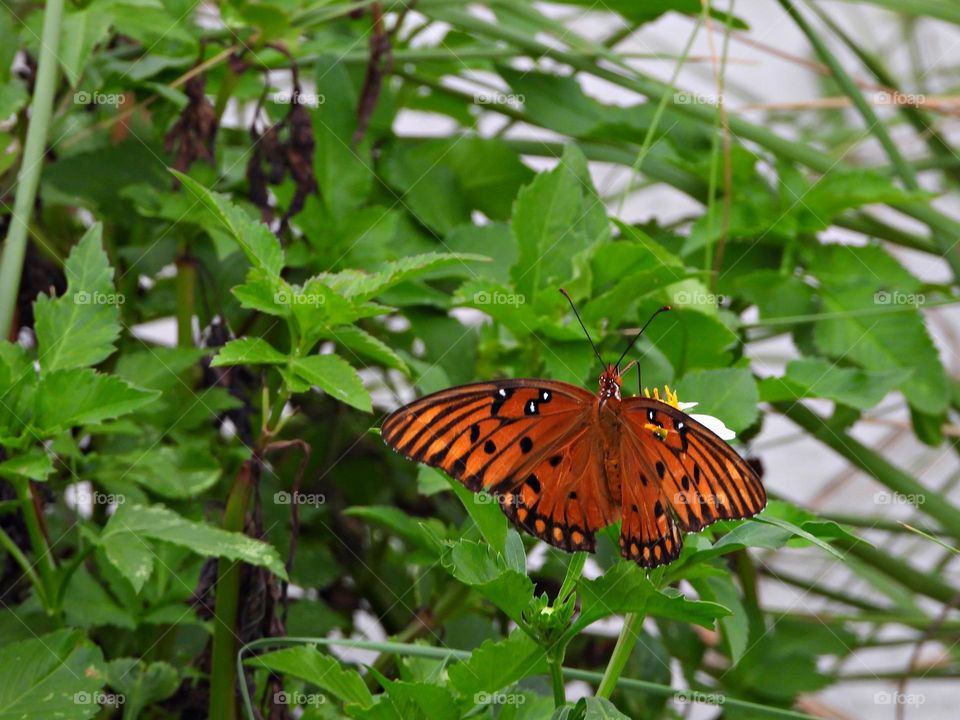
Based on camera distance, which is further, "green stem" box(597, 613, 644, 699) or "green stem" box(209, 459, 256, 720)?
"green stem" box(209, 459, 256, 720)

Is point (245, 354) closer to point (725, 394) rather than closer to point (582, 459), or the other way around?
point (582, 459)

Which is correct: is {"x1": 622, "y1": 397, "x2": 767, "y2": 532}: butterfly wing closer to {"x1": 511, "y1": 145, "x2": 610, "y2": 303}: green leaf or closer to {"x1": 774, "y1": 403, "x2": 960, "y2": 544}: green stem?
{"x1": 511, "y1": 145, "x2": 610, "y2": 303}: green leaf

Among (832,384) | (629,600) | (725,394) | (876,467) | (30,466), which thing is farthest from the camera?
(876,467)

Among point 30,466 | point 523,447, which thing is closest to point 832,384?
Answer: point 523,447

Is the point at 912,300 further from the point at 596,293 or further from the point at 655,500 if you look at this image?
the point at 655,500

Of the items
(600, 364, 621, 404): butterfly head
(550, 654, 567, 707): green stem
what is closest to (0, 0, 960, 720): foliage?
(550, 654, 567, 707): green stem

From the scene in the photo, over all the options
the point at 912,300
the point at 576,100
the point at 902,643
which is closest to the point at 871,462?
the point at 912,300

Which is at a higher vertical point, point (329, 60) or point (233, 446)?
point (329, 60)
